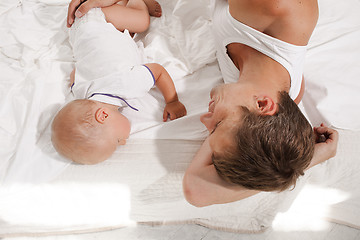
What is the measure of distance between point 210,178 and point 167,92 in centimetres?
40

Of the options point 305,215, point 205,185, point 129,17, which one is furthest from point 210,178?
point 129,17

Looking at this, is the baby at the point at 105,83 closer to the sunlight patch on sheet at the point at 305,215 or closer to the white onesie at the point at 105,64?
the white onesie at the point at 105,64

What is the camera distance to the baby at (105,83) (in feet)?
3.05

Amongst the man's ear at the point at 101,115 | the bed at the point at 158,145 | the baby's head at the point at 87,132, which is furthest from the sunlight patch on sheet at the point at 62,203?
the man's ear at the point at 101,115

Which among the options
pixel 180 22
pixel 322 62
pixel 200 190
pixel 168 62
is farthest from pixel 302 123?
pixel 180 22

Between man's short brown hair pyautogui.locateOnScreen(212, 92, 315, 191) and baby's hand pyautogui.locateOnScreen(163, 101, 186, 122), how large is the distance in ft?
1.33

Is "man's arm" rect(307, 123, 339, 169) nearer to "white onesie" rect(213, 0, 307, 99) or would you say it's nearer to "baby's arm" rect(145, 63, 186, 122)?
"white onesie" rect(213, 0, 307, 99)

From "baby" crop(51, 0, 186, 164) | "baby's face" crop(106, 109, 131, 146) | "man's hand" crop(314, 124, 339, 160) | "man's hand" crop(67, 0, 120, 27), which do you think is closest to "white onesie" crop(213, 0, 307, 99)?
"man's hand" crop(314, 124, 339, 160)

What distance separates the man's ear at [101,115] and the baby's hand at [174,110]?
22 centimetres

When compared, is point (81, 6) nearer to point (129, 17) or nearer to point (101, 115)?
point (129, 17)

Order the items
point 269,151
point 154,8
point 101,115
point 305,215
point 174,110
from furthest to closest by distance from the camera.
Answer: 1. point 154,8
2. point 305,215
3. point 174,110
4. point 101,115
5. point 269,151

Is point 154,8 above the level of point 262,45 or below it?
below

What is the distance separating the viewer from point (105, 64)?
3.59 ft

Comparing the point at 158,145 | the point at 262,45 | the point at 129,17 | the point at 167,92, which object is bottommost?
the point at 158,145
